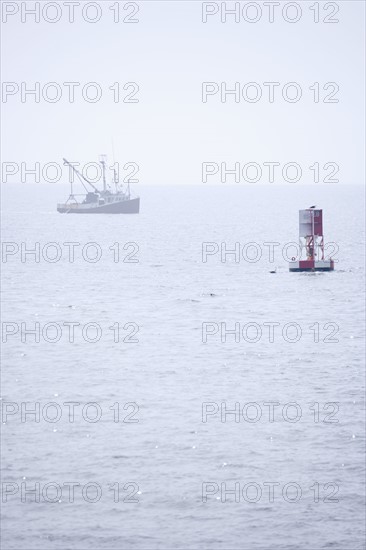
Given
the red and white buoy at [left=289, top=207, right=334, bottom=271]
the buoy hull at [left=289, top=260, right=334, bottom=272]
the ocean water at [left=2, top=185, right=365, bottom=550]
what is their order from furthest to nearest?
the buoy hull at [left=289, top=260, right=334, bottom=272]
the red and white buoy at [left=289, top=207, right=334, bottom=271]
the ocean water at [left=2, top=185, right=365, bottom=550]

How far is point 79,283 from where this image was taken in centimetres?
12431

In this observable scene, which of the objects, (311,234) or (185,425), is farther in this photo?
(311,234)

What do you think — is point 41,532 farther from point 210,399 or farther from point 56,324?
point 56,324

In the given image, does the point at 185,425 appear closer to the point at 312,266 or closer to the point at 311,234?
the point at 311,234

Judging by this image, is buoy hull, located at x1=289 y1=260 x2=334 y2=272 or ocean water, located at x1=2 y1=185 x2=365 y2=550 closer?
ocean water, located at x1=2 y1=185 x2=365 y2=550

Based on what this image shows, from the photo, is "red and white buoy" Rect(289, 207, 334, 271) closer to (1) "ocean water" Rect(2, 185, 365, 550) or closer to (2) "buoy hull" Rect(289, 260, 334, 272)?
(2) "buoy hull" Rect(289, 260, 334, 272)

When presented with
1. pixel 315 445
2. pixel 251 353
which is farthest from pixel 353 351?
pixel 315 445

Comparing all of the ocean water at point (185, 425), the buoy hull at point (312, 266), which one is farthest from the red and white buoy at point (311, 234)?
the ocean water at point (185, 425)

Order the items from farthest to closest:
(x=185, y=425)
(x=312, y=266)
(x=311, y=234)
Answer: (x=312, y=266), (x=311, y=234), (x=185, y=425)

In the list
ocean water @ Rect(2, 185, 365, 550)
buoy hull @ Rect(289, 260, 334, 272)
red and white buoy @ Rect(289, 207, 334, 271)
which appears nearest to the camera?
ocean water @ Rect(2, 185, 365, 550)

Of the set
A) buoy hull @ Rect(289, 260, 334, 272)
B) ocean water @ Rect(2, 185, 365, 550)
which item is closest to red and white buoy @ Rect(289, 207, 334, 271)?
buoy hull @ Rect(289, 260, 334, 272)

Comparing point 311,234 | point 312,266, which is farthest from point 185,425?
point 312,266

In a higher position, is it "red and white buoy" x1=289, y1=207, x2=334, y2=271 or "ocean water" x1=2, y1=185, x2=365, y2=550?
"red and white buoy" x1=289, y1=207, x2=334, y2=271

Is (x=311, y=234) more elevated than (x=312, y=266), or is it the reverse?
(x=311, y=234)
